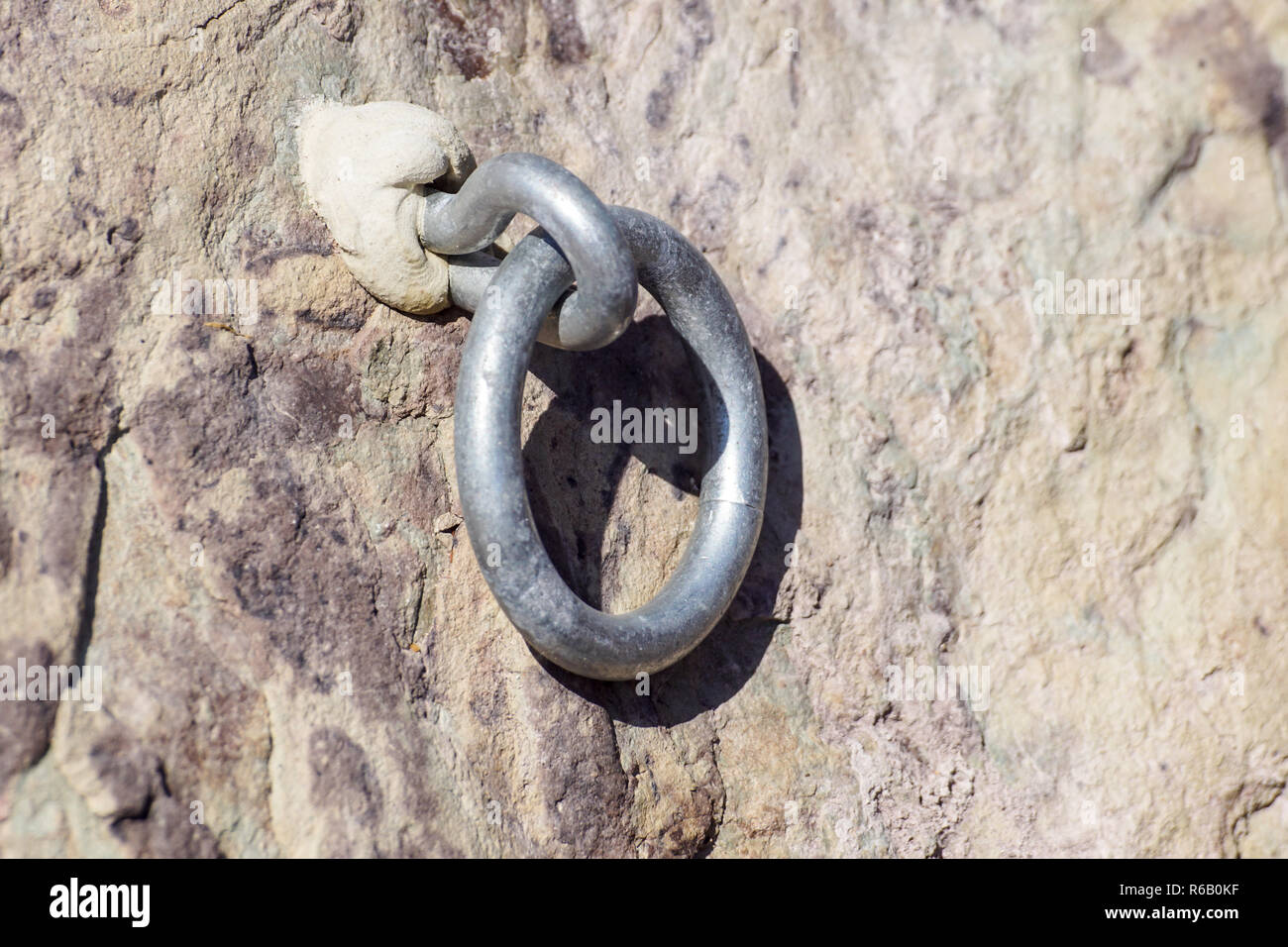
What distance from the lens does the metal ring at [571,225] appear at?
6.98 ft

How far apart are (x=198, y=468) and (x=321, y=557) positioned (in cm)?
31

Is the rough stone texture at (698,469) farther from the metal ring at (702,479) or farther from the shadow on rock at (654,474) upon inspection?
the metal ring at (702,479)

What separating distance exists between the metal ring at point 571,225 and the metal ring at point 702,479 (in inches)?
2.9

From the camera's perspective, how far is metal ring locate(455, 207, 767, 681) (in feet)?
7.02

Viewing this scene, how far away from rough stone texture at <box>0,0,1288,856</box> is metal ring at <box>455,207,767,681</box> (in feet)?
0.72

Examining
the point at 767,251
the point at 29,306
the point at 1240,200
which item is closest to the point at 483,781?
the point at 29,306

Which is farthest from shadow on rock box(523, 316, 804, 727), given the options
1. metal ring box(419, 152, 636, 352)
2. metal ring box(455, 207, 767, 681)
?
metal ring box(419, 152, 636, 352)

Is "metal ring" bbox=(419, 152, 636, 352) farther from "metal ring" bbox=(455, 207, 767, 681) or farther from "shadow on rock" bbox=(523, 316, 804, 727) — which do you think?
"shadow on rock" bbox=(523, 316, 804, 727)

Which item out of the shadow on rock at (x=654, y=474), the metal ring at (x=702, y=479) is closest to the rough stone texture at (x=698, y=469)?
the shadow on rock at (x=654, y=474)

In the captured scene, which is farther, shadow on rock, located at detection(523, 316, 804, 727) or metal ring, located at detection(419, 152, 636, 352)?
shadow on rock, located at detection(523, 316, 804, 727)

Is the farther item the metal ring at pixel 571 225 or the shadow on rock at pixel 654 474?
the shadow on rock at pixel 654 474

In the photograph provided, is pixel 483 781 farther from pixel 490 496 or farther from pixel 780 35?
pixel 780 35

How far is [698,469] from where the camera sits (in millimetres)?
2719

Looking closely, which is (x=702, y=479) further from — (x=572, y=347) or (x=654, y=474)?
(x=572, y=347)
